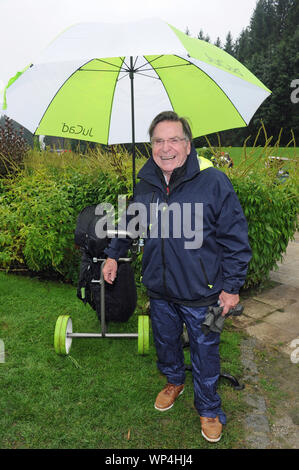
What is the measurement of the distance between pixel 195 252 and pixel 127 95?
1.97 meters

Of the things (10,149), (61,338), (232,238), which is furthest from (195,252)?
(10,149)

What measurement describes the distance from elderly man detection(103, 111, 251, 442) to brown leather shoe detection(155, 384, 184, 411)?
0.31 meters

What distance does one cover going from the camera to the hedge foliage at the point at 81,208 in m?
4.39

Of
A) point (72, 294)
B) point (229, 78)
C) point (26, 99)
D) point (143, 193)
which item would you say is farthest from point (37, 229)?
point (229, 78)

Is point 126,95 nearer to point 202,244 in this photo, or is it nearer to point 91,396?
point 202,244

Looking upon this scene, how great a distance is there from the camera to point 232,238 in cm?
227

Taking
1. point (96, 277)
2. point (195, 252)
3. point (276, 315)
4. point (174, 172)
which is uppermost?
point (174, 172)

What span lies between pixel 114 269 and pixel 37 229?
2171 mm

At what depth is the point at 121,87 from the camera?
347 cm

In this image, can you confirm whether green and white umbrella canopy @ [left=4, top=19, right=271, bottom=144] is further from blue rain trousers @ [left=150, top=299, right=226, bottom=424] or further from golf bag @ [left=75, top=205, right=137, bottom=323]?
blue rain trousers @ [left=150, top=299, right=226, bottom=424]

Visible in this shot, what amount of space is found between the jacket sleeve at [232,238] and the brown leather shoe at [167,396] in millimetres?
1107

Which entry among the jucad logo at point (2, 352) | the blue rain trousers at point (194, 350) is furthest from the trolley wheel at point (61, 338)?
the blue rain trousers at point (194, 350)

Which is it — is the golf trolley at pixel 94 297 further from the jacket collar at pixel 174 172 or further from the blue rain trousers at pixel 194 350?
the jacket collar at pixel 174 172
